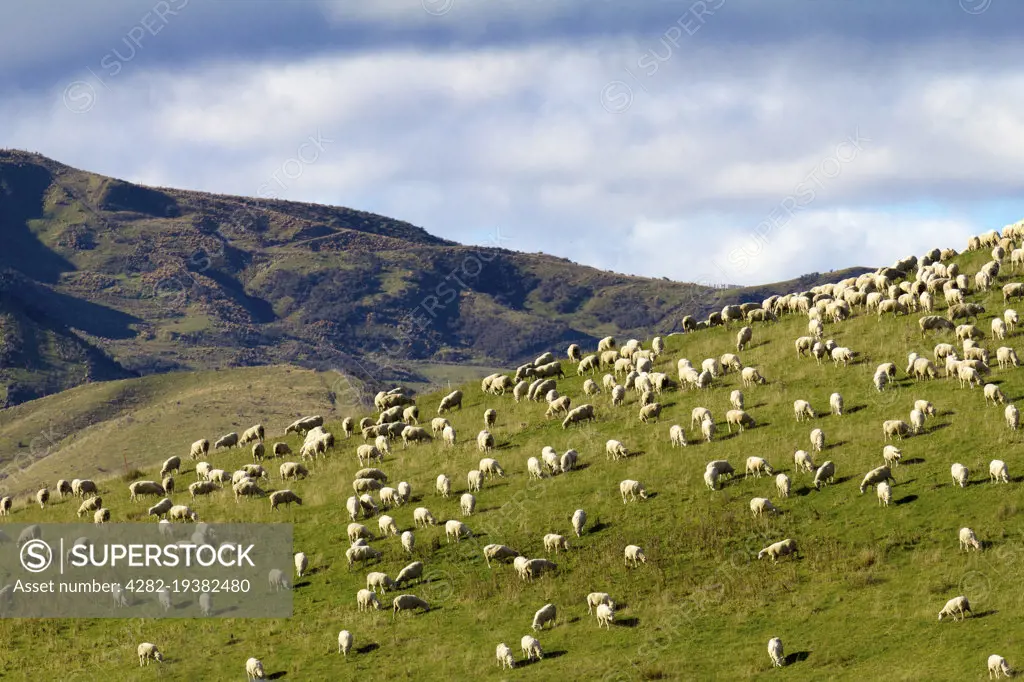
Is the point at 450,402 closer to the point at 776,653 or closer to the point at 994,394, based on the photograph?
the point at 994,394

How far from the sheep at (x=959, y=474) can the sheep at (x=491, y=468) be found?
16.5m

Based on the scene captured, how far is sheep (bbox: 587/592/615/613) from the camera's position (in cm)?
3544

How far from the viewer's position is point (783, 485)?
41.1 m

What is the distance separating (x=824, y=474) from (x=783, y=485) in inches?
60.8

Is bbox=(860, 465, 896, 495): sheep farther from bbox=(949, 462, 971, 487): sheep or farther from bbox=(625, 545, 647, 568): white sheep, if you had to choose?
bbox=(625, 545, 647, 568): white sheep

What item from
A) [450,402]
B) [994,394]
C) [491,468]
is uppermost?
[450,402]

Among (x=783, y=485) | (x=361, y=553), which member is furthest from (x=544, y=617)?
(x=783, y=485)

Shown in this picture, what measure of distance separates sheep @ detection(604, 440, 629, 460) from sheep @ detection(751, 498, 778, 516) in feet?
26.2

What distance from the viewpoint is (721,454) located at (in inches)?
1786

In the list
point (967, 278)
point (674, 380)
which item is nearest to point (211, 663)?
point (674, 380)

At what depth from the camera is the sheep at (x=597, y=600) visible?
116ft

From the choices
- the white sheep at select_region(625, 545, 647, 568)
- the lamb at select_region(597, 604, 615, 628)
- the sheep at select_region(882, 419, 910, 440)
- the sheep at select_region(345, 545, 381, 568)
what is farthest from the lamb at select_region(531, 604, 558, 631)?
the sheep at select_region(882, 419, 910, 440)

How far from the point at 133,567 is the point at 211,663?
998cm

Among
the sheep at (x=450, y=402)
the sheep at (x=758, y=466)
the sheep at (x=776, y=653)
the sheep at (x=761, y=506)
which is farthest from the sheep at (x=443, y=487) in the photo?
the sheep at (x=776, y=653)
